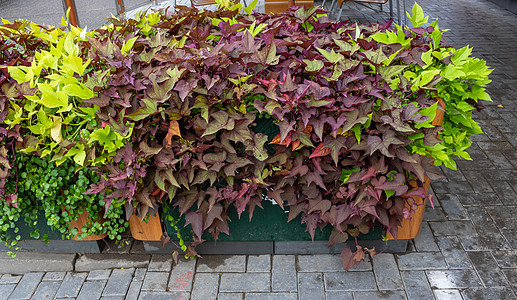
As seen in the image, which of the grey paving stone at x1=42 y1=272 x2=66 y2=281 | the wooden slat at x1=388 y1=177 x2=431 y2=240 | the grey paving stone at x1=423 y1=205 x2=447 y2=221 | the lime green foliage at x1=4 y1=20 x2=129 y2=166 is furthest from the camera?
the grey paving stone at x1=423 y1=205 x2=447 y2=221

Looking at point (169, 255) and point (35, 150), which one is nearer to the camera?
point (35, 150)

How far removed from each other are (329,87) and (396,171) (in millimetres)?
553

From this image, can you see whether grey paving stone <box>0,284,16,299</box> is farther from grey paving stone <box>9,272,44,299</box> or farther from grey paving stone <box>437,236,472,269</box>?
grey paving stone <box>437,236,472,269</box>

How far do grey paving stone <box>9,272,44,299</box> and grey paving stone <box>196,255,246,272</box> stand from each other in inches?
38.3

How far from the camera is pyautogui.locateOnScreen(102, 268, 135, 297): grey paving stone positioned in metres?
2.33

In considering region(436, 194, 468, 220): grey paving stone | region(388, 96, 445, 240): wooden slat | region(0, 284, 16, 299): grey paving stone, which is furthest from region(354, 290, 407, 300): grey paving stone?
region(0, 284, 16, 299): grey paving stone

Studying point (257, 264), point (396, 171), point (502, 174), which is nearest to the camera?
point (396, 171)

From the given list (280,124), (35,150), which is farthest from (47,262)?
(280,124)

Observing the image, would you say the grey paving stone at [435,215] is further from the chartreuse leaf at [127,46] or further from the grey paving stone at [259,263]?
the chartreuse leaf at [127,46]

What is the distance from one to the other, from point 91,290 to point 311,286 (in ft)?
4.16

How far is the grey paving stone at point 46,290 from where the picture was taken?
234cm

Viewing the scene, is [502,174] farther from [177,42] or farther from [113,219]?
[113,219]

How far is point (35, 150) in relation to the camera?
2.00m

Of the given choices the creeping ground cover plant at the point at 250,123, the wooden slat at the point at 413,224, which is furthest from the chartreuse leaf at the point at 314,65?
the wooden slat at the point at 413,224
